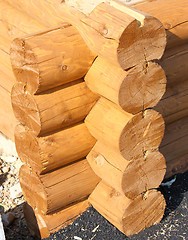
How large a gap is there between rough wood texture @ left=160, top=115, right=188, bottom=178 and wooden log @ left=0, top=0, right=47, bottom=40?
1584 millimetres

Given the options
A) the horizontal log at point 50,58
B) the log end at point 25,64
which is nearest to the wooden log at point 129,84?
the horizontal log at point 50,58

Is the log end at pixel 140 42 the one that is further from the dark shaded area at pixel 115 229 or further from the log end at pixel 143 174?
Answer: the dark shaded area at pixel 115 229

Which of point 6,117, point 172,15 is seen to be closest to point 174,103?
point 172,15

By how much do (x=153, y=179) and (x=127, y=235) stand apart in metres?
0.52

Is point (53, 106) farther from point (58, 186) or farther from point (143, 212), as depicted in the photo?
point (143, 212)

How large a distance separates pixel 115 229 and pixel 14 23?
7.26ft

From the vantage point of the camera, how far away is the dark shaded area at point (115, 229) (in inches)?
159

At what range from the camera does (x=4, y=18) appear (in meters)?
4.97

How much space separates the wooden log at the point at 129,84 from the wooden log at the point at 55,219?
3.81 feet

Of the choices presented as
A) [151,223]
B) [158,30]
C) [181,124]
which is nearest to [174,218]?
[151,223]

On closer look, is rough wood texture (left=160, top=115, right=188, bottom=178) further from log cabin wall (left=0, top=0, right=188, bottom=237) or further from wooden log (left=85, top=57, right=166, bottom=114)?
wooden log (left=85, top=57, right=166, bottom=114)

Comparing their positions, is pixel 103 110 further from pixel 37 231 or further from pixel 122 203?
pixel 37 231

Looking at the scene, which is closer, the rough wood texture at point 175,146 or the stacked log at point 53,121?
the stacked log at point 53,121

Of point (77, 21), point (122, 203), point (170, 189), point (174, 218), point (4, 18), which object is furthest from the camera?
point (4, 18)
